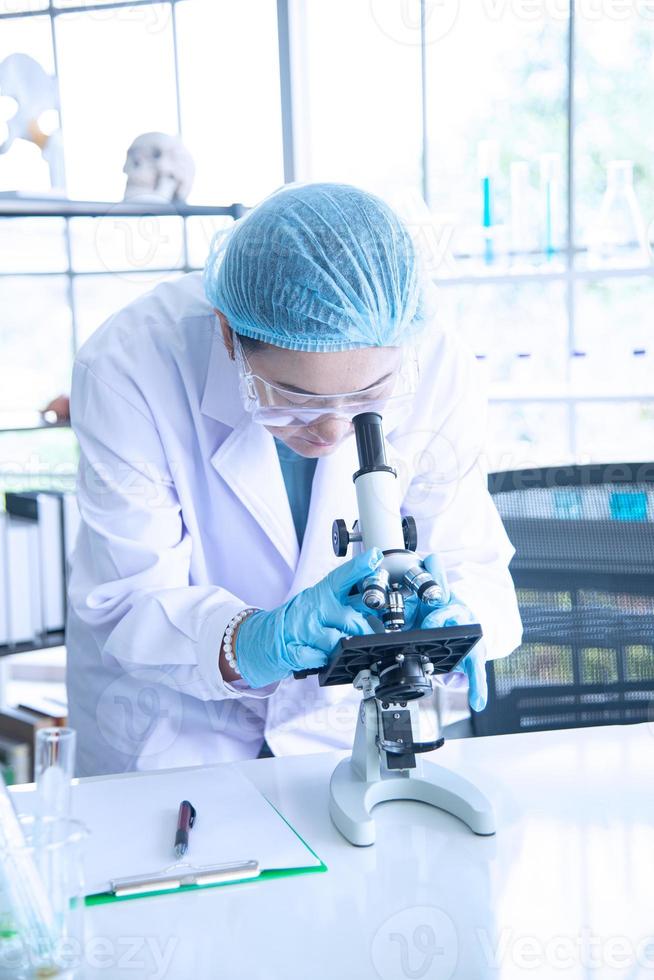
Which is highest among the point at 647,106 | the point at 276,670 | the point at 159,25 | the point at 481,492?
the point at 159,25

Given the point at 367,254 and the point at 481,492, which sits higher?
the point at 367,254

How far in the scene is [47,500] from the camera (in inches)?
102

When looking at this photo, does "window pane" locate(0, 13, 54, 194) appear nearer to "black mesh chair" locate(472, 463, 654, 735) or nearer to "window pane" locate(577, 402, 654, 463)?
"window pane" locate(577, 402, 654, 463)

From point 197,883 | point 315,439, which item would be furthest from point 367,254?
point 197,883

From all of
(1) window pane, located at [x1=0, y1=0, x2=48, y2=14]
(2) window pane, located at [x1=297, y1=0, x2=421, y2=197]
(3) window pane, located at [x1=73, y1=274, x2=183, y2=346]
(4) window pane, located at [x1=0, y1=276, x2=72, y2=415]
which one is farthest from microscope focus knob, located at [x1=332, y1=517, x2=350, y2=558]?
(1) window pane, located at [x1=0, y1=0, x2=48, y2=14]

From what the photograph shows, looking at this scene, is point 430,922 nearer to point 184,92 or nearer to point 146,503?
point 146,503

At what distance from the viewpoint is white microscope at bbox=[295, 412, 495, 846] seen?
941 mm

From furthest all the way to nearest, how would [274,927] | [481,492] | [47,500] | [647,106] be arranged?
[647,106]
[47,500]
[481,492]
[274,927]

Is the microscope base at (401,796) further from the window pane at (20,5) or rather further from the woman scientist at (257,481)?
the window pane at (20,5)

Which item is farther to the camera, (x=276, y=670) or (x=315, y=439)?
(x=315, y=439)

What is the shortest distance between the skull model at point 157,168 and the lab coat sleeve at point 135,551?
6.14 feet

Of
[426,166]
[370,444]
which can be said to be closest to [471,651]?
[370,444]

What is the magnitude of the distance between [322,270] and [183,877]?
712 mm

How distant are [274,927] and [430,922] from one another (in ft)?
0.46
